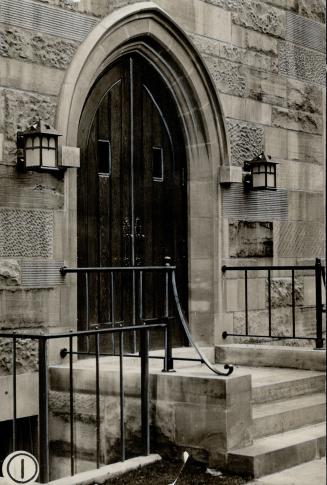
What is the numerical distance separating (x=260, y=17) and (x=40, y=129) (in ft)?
12.5

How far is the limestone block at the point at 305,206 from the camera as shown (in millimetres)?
10664

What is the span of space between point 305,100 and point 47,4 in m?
3.97

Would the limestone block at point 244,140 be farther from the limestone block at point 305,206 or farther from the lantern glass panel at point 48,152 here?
the lantern glass panel at point 48,152

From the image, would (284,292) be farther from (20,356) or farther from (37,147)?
(37,147)

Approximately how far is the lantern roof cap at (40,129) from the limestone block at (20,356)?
1.67m

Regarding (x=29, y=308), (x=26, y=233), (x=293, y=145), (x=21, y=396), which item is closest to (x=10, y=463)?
(x=21, y=396)

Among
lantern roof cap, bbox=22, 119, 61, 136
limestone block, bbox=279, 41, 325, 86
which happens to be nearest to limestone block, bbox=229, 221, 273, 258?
limestone block, bbox=279, 41, 325, 86

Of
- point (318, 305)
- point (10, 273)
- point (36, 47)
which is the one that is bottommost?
point (318, 305)

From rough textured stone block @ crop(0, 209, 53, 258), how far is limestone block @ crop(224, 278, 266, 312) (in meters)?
2.47

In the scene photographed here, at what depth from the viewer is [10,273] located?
7.53 meters

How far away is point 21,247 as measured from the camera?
25.1 ft

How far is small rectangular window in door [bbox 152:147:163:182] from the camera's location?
9.38 m

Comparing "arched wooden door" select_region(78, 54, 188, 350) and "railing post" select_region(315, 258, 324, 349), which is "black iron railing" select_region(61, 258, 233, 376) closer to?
"arched wooden door" select_region(78, 54, 188, 350)

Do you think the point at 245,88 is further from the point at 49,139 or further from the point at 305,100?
the point at 49,139
